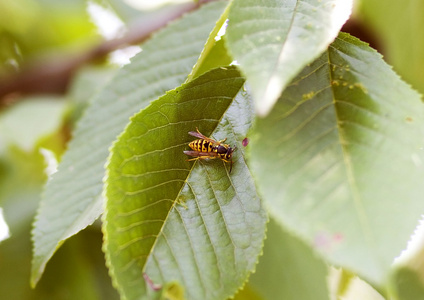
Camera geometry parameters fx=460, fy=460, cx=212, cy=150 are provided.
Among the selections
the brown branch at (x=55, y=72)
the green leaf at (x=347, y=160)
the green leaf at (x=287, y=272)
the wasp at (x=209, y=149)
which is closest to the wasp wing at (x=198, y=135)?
the wasp at (x=209, y=149)

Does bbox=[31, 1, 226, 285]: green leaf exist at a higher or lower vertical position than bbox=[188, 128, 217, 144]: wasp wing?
higher

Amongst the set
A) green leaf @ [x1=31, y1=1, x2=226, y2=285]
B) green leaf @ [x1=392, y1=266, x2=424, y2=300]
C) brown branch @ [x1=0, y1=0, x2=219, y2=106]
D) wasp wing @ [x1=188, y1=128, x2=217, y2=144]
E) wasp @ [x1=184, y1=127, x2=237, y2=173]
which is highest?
brown branch @ [x1=0, y1=0, x2=219, y2=106]

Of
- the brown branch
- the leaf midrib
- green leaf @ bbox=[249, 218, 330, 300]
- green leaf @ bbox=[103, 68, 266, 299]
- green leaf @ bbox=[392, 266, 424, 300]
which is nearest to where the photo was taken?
the leaf midrib

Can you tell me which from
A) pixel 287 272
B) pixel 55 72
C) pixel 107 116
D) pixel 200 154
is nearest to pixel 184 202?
pixel 200 154

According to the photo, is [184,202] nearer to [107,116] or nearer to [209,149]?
[209,149]

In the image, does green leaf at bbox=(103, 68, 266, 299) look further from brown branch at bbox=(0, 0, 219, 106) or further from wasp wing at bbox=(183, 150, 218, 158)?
brown branch at bbox=(0, 0, 219, 106)

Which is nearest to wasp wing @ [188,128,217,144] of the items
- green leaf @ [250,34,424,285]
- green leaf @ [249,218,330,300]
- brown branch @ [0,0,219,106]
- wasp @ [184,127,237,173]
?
wasp @ [184,127,237,173]

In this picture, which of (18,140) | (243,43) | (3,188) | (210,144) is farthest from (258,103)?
(3,188)

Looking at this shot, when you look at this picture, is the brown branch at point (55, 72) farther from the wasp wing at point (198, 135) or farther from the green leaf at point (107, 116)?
the wasp wing at point (198, 135)
